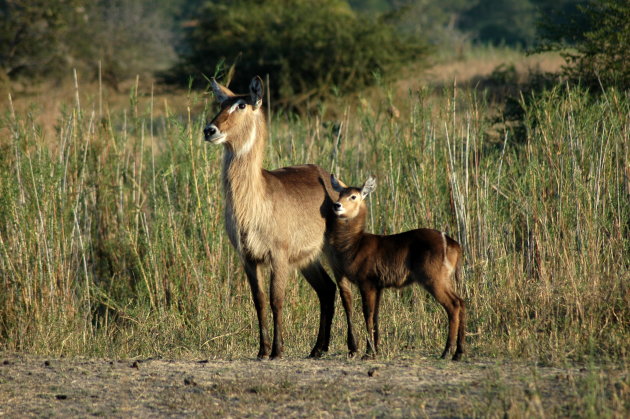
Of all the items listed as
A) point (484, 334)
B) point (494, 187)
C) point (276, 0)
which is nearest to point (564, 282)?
point (484, 334)

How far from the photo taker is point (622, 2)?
8.59 m

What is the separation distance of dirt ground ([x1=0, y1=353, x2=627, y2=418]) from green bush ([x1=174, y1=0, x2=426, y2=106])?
451 inches

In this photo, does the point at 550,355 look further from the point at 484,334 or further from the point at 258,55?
the point at 258,55

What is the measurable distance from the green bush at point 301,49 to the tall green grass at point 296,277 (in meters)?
9.04

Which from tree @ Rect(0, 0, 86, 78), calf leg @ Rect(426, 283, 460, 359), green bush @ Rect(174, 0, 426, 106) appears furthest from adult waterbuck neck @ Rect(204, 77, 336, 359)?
tree @ Rect(0, 0, 86, 78)

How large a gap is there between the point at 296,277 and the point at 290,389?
2.41 m

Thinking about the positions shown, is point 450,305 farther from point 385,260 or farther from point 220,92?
point 220,92

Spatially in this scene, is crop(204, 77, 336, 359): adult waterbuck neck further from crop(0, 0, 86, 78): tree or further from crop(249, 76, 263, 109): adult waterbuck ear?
crop(0, 0, 86, 78): tree

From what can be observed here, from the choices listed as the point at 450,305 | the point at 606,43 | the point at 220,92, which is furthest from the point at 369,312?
the point at 606,43

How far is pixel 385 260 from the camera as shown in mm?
4945

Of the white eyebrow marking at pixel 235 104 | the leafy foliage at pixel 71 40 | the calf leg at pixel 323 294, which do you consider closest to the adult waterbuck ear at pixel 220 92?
the white eyebrow marking at pixel 235 104

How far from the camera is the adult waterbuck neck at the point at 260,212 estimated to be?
505 cm

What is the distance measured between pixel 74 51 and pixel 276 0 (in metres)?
7.58

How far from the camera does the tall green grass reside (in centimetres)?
558
